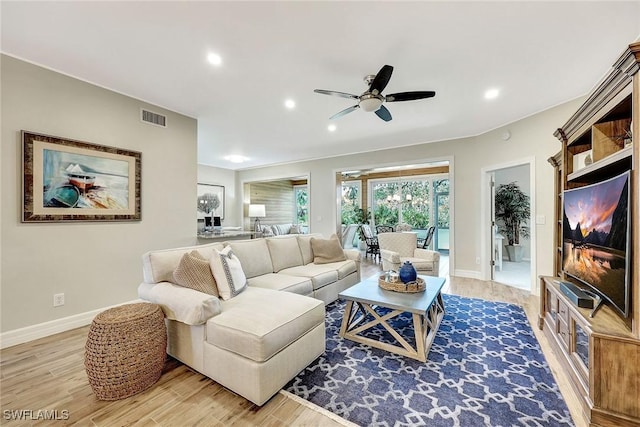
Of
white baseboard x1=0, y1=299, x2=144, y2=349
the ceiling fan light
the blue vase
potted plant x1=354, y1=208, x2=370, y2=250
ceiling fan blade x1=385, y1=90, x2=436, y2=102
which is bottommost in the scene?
white baseboard x1=0, y1=299, x2=144, y2=349

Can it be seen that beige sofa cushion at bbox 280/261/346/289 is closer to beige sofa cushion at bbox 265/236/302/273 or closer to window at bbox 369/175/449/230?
beige sofa cushion at bbox 265/236/302/273

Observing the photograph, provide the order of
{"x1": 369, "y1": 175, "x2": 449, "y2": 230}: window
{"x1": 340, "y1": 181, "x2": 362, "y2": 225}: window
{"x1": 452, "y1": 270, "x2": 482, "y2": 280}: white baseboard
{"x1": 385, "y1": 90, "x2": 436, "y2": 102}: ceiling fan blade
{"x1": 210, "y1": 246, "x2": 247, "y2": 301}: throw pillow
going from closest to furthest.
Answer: {"x1": 210, "y1": 246, "x2": 247, "y2": 301}: throw pillow → {"x1": 385, "y1": 90, "x2": 436, "y2": 102}: ceiling fan blade → {"x1": 452, "y1": 270, "x2": 482, "y2": 280}: white baseboard → {"x1": 369, "y1": 175, "x2": 449, "y2": 230}: window → {"x1": 340, "y1": 181, "x2": 362, "y2": 225}: window

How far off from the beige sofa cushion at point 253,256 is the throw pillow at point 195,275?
2.62 ft

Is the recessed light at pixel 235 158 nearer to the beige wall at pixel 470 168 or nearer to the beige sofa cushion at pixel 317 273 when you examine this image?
the beige wall at pixel 470 168

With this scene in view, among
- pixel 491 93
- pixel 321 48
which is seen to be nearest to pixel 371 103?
pixel 321 48

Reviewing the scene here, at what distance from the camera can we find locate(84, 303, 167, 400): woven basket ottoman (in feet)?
5.64

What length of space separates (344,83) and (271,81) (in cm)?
81

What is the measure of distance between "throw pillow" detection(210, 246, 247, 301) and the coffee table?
3.23 feet

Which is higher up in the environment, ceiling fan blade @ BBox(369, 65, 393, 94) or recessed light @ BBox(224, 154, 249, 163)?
recessed light @ BBox(224, 154, 249, 163)

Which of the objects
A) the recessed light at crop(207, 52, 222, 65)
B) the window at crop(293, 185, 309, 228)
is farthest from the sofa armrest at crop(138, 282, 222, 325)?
the window at crop(293, 185, 309, 228)

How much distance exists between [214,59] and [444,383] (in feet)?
11.0

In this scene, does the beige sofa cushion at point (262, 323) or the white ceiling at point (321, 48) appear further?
the white ceiling at point (321, 48)

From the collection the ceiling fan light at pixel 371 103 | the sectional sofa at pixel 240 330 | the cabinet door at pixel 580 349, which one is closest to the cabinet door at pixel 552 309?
the cabinet door at pixel 580 349

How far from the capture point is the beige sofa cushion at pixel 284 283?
2852 millimetres
